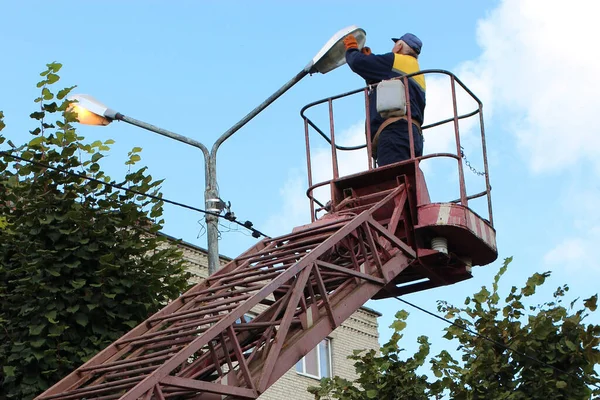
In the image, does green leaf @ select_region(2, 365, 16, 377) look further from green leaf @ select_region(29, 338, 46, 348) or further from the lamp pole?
the lamp pole

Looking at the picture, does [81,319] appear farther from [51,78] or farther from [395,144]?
[395,144]

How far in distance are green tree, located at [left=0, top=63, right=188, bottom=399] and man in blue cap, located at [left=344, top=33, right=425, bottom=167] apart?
8.90 ft

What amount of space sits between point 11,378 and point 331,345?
14981 millimetres

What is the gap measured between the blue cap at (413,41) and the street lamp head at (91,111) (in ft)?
12.1

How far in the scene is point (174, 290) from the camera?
1155 cm

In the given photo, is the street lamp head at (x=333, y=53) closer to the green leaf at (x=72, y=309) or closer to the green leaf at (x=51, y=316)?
the green leaf at (x=72, y=309)

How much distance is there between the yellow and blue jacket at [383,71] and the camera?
1272 centimetres

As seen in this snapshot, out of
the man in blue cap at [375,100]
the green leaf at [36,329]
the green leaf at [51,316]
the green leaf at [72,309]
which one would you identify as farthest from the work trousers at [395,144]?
the green leaf at [36,329]

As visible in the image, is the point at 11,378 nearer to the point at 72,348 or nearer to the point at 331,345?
the point at 72,348

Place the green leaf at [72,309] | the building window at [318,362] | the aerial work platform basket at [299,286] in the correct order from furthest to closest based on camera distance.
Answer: the building window at [318,362]
the green leaf at [72,309]
the aerial work platform basket at [299,286]

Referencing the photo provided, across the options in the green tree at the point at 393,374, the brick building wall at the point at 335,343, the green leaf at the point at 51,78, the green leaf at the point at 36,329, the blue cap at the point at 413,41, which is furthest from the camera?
the brick building wall at the point at 335,343

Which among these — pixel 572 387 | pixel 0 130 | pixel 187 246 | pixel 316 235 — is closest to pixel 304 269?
pixel 316 235

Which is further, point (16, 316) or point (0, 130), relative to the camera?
point (0, 130)

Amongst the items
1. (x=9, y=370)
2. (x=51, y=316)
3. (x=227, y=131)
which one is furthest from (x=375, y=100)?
(x=9, y=370)
